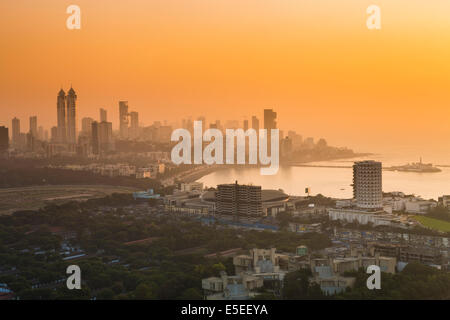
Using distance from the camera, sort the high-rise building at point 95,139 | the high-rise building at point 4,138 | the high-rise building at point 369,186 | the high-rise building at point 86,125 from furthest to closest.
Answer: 1. the high-rise building at point 86,125
2. the high-rise building at point 95,139
3. the high-rise building at point 4,138
4. the high-rise building at point 369,186

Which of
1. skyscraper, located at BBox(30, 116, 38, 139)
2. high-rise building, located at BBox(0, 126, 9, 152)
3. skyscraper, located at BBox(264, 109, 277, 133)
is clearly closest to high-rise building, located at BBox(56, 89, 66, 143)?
skyscraper, located at BBox(30, 116, 38, 139)

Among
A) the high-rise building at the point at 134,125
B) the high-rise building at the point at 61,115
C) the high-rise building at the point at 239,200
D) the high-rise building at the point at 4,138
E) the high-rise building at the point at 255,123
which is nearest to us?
the high-rise building at the point at 239,200

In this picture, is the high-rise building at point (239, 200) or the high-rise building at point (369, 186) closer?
the high-rise building at point (369, 186)

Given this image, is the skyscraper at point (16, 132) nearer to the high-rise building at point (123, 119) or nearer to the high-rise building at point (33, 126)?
the high-rise building at point (33, 126)

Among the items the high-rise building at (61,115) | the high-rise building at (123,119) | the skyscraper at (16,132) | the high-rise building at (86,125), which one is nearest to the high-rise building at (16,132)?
the skyscraper at (16,132)

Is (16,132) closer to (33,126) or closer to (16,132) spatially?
(16,132)

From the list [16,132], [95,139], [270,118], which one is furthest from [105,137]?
[270,118]

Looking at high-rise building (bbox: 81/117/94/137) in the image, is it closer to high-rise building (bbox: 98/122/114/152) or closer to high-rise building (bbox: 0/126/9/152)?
high-rise building (bbox: 98/122/114/152)
